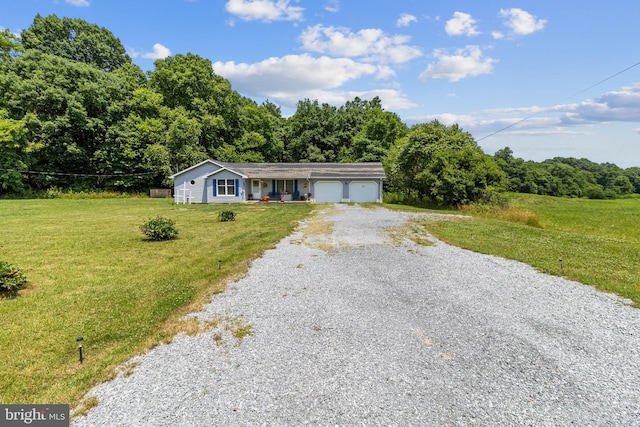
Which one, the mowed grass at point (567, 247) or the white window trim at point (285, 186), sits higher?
the white window trim at point (285, 186)

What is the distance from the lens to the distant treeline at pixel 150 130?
27.0 m

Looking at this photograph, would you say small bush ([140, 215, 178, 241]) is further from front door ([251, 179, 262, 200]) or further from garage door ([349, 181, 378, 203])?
garage door ([349, 181, 378, 203])

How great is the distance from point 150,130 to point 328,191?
21.6m

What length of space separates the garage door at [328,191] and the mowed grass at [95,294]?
14.6m

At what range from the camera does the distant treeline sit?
26969mm

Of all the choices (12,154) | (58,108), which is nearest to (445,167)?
(58,108)

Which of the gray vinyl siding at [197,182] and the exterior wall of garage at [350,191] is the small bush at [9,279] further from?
the exterior wall of garage at [350,191]

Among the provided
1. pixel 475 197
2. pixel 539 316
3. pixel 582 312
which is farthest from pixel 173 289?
pixel 475 197

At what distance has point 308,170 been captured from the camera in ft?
97.1

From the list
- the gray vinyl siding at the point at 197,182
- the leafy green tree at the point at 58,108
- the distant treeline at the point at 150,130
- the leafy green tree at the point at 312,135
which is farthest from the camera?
the leafy green tree at the point at 312,135

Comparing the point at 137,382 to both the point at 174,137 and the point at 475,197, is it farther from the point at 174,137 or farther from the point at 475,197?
the point at 174,137

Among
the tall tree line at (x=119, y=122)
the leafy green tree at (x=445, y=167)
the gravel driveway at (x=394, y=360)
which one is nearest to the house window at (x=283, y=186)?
the leafy green tree at (x=445, y=167)

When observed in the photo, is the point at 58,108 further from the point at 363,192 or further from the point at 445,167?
the point at 445,167

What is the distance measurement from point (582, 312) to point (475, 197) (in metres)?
18.5
